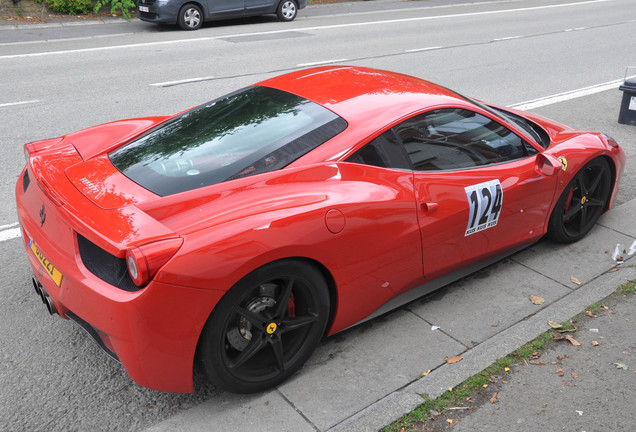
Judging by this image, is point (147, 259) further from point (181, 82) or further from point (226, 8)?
point (226, 8)

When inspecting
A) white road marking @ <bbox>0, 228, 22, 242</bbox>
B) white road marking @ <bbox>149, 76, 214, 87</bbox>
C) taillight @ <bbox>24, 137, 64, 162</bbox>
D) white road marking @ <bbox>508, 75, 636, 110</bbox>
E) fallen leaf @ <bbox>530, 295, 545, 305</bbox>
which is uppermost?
taillight @ <bbox>24, 137, 64, 162</bbox>

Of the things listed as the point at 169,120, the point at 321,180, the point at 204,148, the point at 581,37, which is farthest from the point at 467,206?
the point at 581,37

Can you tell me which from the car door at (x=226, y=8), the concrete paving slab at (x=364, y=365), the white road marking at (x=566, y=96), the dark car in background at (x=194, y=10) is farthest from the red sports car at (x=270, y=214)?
the car door at (x=226, y=8)

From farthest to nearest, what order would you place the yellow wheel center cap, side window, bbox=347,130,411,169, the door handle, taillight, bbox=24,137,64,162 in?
taillight, bbox=24,137,64,162 → the door handle → side window, bbox=347,130,411,169 → the yellow wheel center cap

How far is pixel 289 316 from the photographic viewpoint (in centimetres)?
329

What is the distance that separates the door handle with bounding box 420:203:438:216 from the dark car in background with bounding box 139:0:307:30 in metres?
12.7

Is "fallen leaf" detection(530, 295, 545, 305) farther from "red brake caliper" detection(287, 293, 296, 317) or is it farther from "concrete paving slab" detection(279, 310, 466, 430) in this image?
"red brake caliper" detection(287, 293, 296, 317)

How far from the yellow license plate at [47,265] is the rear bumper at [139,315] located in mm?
30

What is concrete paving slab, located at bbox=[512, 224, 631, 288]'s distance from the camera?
4.61 m

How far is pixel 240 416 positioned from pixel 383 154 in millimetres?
1644

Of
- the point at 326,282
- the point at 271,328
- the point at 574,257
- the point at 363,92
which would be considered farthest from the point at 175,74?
the point at 271,328

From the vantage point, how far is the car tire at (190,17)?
14938 mm

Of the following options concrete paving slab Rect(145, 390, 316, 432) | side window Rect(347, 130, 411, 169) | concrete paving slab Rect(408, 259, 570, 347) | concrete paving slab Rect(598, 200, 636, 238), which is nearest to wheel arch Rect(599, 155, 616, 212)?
concrete paving slab Rect(598, 200, 636, 238)

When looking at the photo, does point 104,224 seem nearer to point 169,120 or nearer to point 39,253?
point 39,253
